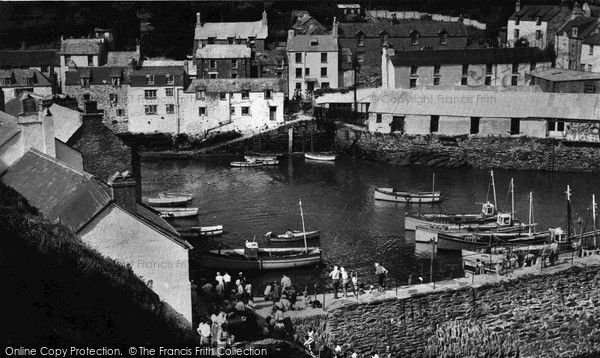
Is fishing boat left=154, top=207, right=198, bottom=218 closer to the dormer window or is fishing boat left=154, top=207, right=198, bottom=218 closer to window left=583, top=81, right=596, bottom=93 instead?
window left=583, top=81, right=596, bottom=93

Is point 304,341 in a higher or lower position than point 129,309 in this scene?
lower

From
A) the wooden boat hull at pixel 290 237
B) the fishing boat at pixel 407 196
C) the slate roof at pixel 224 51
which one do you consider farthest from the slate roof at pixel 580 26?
the wooden boat hull at pixel 290 237

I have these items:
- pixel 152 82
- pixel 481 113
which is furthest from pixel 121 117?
pixel 481 113

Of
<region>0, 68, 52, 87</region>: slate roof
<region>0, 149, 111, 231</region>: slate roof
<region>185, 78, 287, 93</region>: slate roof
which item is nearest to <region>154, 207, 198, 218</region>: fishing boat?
<region>185, 78, 287, 93</region>: slate roof

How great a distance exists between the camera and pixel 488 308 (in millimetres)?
27484

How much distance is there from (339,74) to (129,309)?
49.6 meters

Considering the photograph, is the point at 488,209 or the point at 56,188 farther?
the point at 488,209

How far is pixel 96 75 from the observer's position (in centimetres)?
6366

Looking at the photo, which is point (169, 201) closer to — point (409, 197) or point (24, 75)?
point (409, 197)

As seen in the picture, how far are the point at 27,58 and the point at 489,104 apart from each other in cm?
3024

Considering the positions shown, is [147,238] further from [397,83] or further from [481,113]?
[397,83]

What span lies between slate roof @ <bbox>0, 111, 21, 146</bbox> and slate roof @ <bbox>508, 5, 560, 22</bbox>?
56746mm

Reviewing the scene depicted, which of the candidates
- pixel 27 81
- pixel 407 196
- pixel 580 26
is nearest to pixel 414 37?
pixel 580 26

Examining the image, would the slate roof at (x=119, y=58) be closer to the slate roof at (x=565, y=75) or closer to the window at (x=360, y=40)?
the window at (x=360, y=40)
